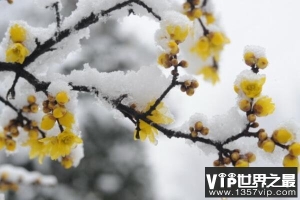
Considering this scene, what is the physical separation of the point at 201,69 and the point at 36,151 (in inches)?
27.2

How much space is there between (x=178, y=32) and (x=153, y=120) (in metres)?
0.27

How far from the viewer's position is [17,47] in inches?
52.6

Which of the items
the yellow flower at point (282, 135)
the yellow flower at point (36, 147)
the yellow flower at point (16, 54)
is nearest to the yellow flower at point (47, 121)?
the yellow flower at point (16, 54)

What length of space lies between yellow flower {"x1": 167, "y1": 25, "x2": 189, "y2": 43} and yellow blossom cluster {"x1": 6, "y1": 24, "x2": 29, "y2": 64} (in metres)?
0.44

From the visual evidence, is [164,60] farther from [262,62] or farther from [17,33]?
[17,33]

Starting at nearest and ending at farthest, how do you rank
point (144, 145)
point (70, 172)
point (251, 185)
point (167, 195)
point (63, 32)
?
point (63, 32)
point (251, 185)
point (70, 172)
point (144, 145)
point (167, 195)

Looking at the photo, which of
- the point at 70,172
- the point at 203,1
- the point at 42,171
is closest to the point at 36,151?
the point at 203,1

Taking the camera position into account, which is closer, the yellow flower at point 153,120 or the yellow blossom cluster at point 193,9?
the yellow blossom cluster at point 193,9

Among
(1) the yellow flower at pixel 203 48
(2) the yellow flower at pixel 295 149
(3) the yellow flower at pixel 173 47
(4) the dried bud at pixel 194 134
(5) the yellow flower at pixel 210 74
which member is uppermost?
(1) the yellow flower at pixel 203 48

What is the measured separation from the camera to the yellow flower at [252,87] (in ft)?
4.06

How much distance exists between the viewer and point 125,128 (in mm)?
9430

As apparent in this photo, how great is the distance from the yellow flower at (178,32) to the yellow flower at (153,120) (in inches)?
8.6

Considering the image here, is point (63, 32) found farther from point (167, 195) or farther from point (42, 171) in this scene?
point (167, 195)

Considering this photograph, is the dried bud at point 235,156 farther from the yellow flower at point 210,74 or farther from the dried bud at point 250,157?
the yellow flower at point 210,74
